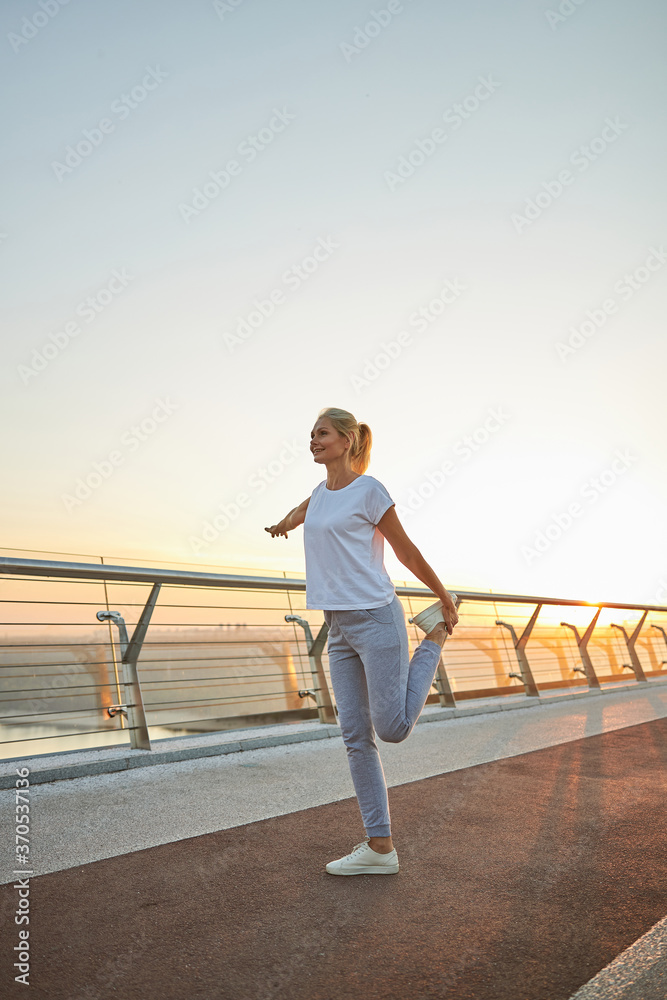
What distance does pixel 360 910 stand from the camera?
1543 millimetres

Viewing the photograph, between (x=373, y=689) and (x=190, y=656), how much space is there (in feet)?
9.84

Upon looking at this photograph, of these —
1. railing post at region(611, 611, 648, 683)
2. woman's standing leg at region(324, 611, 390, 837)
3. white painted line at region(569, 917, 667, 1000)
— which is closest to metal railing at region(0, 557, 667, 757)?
woman's standing leg at region(324, 611, 390, 837)

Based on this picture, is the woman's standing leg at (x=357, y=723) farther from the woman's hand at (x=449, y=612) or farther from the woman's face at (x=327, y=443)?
the woman's face at (x=327, y=443)

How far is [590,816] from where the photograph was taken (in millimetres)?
2287

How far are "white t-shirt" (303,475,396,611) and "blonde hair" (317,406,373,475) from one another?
176mm

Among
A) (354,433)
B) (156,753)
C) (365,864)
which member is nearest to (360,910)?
(365,864)

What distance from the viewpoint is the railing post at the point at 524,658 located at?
289 inches

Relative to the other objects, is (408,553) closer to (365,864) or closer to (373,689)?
(373,689)

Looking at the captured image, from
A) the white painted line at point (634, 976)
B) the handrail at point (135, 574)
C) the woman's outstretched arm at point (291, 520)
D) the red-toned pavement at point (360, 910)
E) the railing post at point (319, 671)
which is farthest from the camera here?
the railing post at point (319, 671)

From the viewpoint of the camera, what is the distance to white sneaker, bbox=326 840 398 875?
1.79m

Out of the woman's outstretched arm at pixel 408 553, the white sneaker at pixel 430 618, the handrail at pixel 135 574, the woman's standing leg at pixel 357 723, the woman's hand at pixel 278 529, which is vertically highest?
the handrail at pixel 135 574

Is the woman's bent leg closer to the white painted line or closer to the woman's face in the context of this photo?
the woman's face

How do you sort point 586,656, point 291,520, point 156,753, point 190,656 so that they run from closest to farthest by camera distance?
point 291,520, point 156,753, point 190,656, point 586,656

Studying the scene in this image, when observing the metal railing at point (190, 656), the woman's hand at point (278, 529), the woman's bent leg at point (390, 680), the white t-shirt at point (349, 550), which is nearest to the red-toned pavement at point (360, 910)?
the woman's bent leg at point (390, 680)
